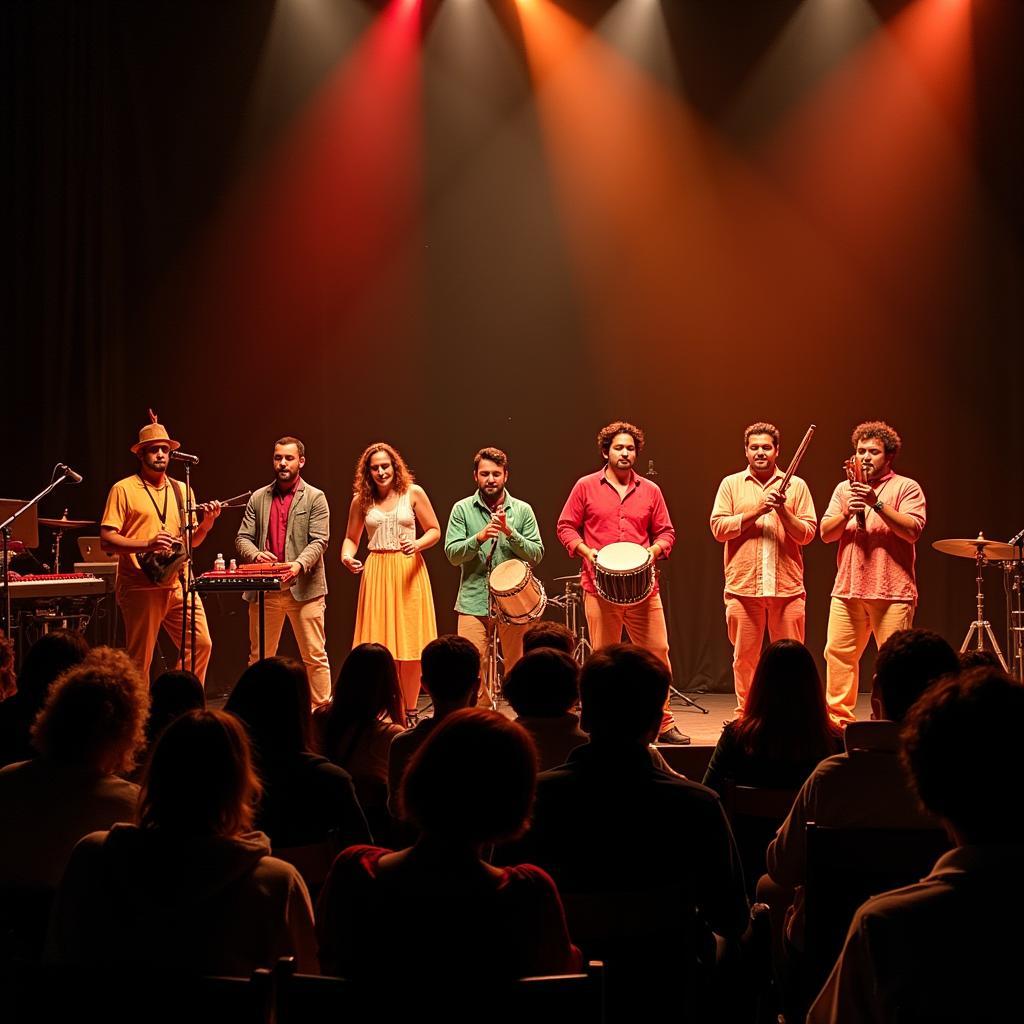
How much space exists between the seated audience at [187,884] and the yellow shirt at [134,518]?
16.5 ft

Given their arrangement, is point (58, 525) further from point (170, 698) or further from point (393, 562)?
point (170, 698)

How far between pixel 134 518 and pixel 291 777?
459cm

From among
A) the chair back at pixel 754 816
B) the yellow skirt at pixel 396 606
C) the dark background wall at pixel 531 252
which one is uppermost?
the dark background wall at pixel 531 252

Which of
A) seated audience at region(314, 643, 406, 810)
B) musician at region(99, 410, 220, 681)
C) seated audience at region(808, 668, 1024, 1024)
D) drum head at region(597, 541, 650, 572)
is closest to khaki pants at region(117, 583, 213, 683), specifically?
musician at region(99, 410, 220, 681)

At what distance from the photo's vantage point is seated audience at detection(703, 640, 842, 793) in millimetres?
3029

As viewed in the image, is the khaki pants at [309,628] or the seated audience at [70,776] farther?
the khaki pants at [309,628]

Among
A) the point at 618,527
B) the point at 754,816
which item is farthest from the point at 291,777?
the point at 618,527

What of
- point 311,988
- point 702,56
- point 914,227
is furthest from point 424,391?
point 311,988

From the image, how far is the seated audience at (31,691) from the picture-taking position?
3.10 metres

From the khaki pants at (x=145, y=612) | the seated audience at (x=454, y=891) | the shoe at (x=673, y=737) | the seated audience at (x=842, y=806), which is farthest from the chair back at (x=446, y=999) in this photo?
the khaki pants at (x=145, y=612)

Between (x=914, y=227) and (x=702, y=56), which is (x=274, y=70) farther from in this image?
(x=914, y=227)

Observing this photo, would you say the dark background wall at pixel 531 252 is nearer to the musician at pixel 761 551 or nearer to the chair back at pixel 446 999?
the musician at pixel 761 551

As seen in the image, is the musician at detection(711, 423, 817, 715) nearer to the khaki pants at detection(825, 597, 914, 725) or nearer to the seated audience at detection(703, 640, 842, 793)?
the khaki pants at detection(825, 597, 914, 725)

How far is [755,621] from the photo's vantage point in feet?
21.9
